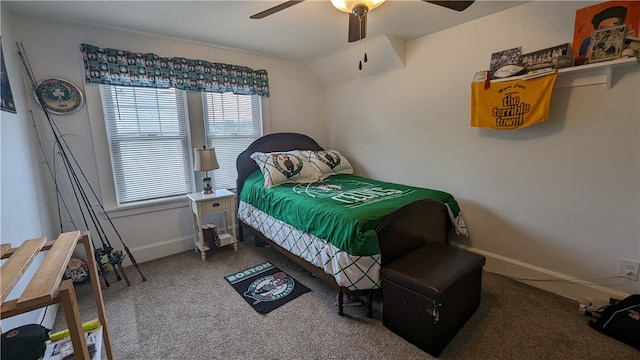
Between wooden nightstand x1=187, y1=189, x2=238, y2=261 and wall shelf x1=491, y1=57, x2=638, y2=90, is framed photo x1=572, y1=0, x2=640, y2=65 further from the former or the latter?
wooden nightstand x1=187, y1=189, x2=238, y2=261

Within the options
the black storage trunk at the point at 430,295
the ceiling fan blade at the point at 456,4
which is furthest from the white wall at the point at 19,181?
the ceiling fan blade at the point at 456,4

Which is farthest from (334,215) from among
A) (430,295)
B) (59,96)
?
(59,96)

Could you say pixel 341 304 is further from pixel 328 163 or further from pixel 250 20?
pixel 250 20

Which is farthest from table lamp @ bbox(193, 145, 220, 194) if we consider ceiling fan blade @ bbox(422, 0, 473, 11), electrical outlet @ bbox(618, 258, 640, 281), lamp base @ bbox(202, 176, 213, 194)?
electrical outlet @ bbox(618, 258, 640, 281)

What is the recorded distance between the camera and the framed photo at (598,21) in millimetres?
1721

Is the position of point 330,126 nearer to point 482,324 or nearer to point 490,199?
point 490,199

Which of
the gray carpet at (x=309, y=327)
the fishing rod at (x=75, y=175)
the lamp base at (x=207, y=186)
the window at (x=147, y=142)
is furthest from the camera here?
the lamp base at (x=207, y=186)

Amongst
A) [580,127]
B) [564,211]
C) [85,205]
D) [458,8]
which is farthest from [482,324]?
[85,205]

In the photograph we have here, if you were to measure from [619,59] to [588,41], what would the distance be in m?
0.25

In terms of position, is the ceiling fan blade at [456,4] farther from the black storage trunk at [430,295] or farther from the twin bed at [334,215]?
the black storage trunk at [430,295]

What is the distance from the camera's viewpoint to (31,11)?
2162mm

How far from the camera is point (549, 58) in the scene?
2.03m

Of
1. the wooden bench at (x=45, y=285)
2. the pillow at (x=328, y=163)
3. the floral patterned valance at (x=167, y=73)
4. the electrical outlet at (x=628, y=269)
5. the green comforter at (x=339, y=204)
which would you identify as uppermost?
the floral patterned valance at (x=167, y=73)

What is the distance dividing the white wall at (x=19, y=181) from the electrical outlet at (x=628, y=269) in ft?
12.1
